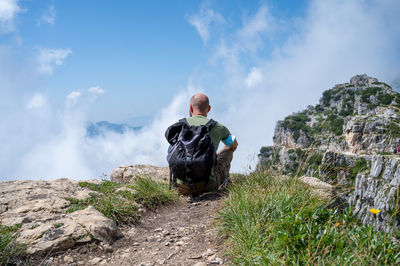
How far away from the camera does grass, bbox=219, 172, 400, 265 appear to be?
2.78m

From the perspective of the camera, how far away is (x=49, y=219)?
4852 mm

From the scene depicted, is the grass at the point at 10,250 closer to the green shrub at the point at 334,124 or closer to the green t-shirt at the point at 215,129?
the green t-shirt at the point at 215,129

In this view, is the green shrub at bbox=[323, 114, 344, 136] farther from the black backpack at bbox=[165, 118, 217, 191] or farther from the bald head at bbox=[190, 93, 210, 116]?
the black backpack at bbox=[165, 118, 217, 191]

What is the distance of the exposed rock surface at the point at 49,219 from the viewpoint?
4.16m

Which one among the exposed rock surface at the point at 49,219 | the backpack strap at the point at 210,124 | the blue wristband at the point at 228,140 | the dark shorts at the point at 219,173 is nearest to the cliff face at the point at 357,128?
the dark shorts at the point at 219,173

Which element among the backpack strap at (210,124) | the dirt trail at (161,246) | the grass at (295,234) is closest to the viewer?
the grass at (295,234)

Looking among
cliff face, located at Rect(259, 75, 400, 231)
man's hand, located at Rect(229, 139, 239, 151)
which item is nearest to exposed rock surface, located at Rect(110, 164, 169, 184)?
man's hand, located at Rect(229, 139, 239, 151)

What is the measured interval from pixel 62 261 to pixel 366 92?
12431cm

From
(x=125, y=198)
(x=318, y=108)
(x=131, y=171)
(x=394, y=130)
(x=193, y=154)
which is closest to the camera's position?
(x=193, y=154)

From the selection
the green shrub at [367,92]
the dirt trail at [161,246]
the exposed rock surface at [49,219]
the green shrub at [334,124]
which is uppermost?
the green shrub at [367,92]

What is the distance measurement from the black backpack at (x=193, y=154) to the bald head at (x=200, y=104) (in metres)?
0.58

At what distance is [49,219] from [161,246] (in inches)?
82.8

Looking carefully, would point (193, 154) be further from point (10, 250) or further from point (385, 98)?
point (385, 98)

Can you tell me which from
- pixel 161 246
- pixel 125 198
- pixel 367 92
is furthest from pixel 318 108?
pixel 161 246
